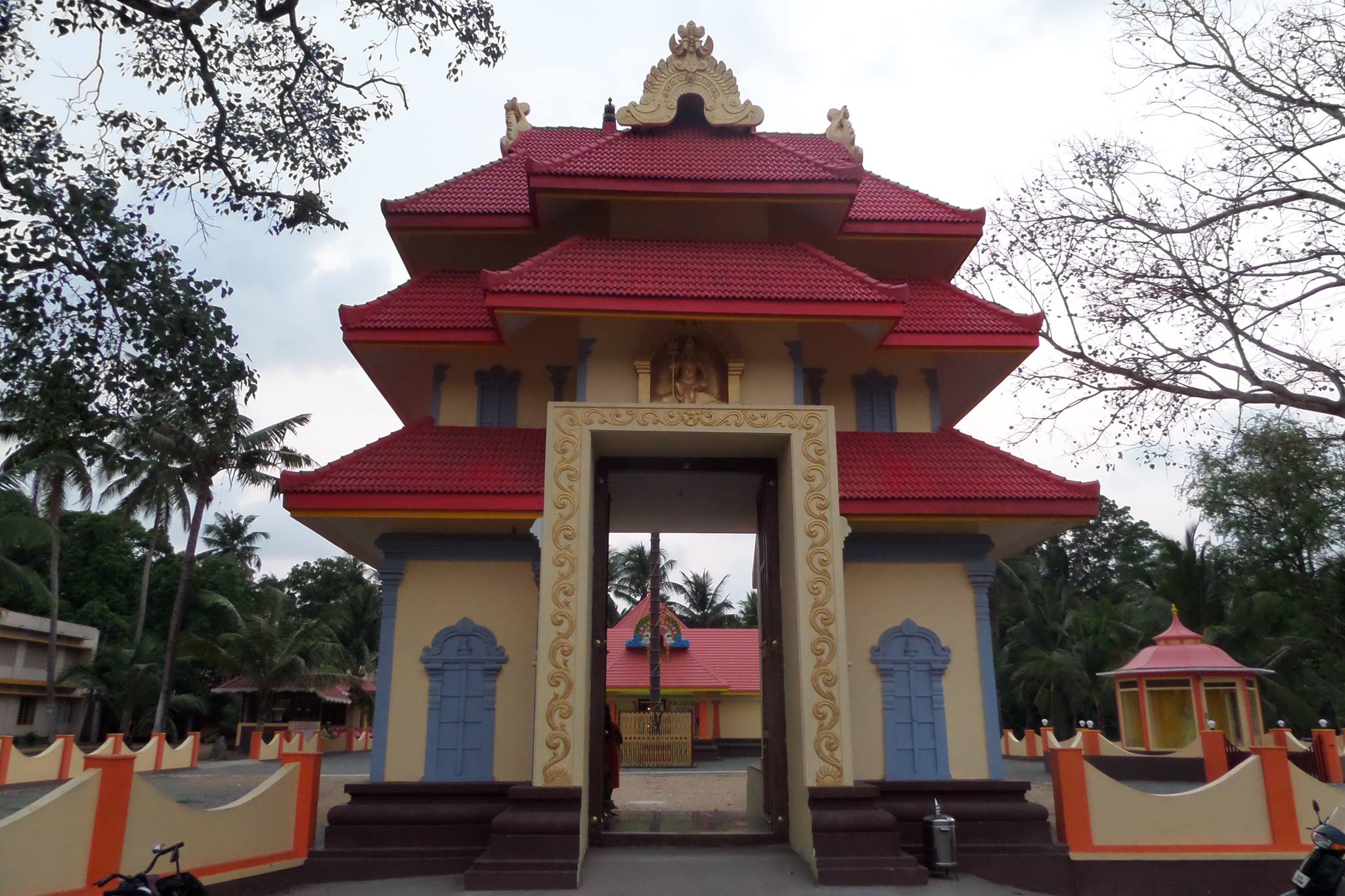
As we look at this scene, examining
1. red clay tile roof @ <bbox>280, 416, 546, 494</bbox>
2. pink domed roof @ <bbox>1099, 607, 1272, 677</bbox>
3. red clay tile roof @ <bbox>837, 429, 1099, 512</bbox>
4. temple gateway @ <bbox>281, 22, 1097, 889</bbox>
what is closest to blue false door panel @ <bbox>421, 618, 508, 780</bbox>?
temple gateway @ <bbox>281, 22, 1097, 889</bbox>

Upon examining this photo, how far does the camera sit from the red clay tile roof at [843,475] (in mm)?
7715

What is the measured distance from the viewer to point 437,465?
8.12 metres

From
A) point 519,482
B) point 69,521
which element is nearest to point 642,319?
point 519,482

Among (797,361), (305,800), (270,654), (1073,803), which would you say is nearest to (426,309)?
(797,361)

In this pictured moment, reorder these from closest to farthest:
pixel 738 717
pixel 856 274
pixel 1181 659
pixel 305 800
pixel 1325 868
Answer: pixel 1325 868 → pixel 305 800 → pixel 856 274 → pixel 1181 659 → pixel 738 717

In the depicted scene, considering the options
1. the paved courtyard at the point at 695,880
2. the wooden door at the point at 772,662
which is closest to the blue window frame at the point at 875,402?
the wooden door at the point at 772,662

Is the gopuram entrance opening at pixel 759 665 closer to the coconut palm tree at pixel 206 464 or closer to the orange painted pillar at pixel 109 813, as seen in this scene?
the orange painted pillar at pixel 109 813

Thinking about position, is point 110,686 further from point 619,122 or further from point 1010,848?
point 1010,848

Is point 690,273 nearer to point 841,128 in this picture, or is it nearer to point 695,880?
point 841,128

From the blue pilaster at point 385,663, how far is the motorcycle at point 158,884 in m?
2.58

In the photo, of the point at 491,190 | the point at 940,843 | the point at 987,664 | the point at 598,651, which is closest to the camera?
the point at 940,843

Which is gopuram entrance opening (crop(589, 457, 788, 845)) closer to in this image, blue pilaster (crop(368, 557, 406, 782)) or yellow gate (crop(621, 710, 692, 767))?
yellow gate (crop(621, 710, 692, 767))

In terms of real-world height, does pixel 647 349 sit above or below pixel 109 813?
above

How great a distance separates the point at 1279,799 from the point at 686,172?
24.9 ft
